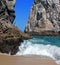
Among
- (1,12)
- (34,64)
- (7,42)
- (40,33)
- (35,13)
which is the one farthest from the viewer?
(35,13)

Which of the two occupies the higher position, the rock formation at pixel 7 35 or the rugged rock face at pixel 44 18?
the rock formation at pixel 7 35

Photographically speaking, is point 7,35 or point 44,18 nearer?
point 7,35

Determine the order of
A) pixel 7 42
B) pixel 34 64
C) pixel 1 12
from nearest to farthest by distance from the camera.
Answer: pixel 34 64 < pixel 7 42 < pixel 1 12

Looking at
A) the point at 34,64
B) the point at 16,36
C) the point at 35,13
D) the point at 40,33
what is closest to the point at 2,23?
the point at 16,36

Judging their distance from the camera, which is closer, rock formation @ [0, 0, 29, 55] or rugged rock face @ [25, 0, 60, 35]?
rock formation @ [0, 0, 29, 55]

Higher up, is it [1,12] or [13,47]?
[1,12]

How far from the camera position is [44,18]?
135875 mm

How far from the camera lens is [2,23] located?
15.8 m

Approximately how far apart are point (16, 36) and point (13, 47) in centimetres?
66

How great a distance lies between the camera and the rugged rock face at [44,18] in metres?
127

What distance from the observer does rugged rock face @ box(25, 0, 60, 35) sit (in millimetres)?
127106

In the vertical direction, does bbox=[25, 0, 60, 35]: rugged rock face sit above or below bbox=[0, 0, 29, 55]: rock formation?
below

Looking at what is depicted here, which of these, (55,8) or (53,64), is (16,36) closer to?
(53,64)

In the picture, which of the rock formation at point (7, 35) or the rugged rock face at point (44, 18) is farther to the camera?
the rugged rock face at point (44, 18)
